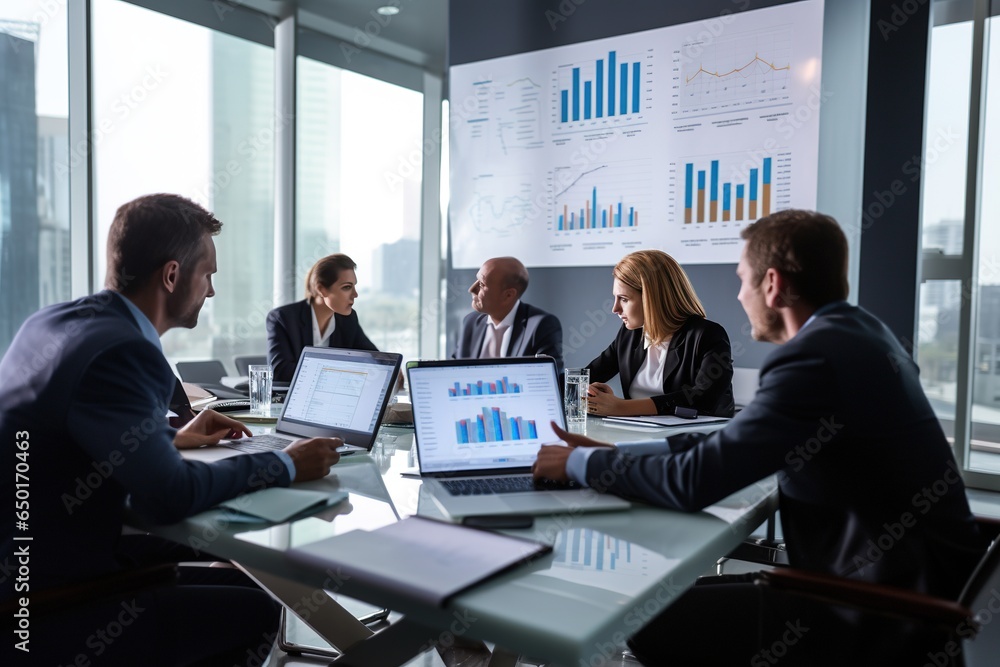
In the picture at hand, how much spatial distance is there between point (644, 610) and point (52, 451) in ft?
3.67

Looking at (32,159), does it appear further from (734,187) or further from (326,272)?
(734,187)

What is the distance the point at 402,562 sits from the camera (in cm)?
108

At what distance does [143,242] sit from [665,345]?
6.81ft

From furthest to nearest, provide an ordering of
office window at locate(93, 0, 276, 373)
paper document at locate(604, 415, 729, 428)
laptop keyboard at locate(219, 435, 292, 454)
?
office window at locate(93, 0, 276, 373) < paper document at locate(604, 415, 729, 428) < laptop keyboard at locate(219, 435, 292, 454)

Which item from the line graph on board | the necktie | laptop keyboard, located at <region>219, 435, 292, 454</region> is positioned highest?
the line graph on board

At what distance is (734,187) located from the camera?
149 inches

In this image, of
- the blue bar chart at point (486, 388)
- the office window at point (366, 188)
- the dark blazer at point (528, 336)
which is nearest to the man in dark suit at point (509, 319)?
the dark blazer at point (528, 336)

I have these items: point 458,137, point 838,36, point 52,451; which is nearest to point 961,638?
point 52,451

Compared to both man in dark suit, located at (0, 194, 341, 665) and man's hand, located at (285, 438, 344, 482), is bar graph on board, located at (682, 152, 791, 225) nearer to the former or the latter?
man's hand, located at (285, 438, 344, 482)

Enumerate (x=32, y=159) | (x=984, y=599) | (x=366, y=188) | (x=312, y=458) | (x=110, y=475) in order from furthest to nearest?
1. (x=366, y=188)
2. (x=32, y=159)
3. (x=312, y=458)
4. (x=110, y=475)
5. (x=984, y=599)

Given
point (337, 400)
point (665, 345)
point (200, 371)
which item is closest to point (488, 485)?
point (337, 400)

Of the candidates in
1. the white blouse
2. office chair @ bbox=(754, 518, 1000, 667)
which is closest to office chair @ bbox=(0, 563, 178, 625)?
office chair @ bbox=(754, 518, 1000, 667)

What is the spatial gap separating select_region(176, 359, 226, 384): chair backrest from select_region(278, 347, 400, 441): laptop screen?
2.14 m

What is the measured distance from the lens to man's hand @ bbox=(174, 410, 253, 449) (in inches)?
76.7
